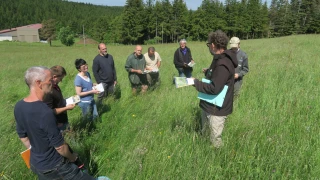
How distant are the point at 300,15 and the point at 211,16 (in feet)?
71.5

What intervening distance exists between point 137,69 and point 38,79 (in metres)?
4.58

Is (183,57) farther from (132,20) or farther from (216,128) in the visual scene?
(132,20)

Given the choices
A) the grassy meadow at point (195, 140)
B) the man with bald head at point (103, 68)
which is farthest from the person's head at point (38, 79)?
the man with bald head at point (103, 68)

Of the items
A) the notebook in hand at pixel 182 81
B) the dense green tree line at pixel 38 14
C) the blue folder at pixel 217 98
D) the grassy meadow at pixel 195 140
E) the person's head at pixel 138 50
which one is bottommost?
the grassy meadow at pixel 195 140

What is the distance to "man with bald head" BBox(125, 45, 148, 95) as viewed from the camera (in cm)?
625

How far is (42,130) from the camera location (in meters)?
1.86

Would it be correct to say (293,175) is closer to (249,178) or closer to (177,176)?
(249,178)

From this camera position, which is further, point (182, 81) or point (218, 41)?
point (182, 81)

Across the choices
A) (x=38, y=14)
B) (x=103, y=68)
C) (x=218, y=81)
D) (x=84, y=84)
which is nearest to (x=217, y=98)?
(x=218, y=81)

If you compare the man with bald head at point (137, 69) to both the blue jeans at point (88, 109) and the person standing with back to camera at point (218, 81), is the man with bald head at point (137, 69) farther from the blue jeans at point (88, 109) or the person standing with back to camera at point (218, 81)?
the person standing with back to camera at point (218, 81)

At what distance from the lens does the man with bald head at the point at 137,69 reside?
20.5 feet

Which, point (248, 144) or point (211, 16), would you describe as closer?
point (248, 144)

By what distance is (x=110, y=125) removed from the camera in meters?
4.00

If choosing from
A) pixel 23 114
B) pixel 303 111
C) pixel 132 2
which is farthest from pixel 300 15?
pixel 23 114
